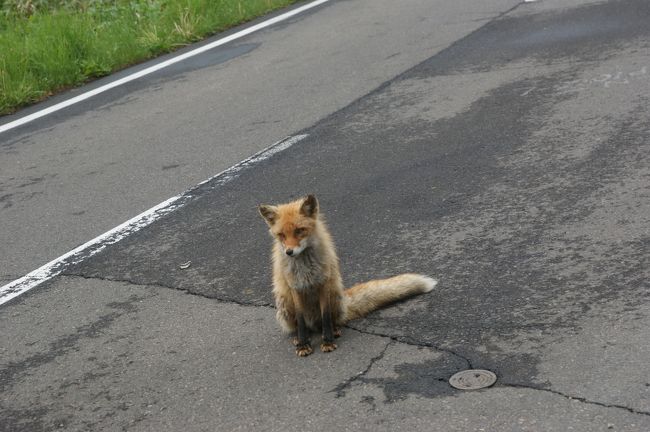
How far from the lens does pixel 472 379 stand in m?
4.68

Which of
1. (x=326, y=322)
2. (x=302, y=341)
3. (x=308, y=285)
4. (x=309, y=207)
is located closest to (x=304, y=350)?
(x=302, y=341)

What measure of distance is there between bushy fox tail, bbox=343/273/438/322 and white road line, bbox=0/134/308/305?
2.58 m

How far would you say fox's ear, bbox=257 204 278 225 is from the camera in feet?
17.9

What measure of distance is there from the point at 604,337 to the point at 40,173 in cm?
658

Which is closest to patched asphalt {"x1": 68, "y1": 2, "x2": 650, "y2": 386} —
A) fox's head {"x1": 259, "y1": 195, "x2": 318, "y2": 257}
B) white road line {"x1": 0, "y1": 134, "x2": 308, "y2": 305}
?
white road line {"x1": 0, "y1": 134, "x2": 308, "y2": 305}

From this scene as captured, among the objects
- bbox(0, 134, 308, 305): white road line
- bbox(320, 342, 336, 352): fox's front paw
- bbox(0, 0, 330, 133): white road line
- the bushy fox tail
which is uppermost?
bbox(0, 0, 330, 133): white road line

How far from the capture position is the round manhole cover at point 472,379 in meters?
4.61

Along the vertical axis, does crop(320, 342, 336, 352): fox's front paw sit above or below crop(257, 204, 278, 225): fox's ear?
below

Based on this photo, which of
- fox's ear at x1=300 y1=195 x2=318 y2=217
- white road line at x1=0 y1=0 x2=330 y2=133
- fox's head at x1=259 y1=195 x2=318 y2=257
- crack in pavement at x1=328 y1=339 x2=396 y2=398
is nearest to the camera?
crack in pavement at x1=328 y1=339 x2=396 y2=398

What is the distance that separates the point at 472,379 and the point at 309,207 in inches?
57.8

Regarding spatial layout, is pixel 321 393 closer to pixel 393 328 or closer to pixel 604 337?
pixel 393 328

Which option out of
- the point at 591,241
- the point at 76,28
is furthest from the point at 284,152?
the point at 76,28

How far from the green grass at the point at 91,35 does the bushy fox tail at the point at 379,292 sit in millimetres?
8107

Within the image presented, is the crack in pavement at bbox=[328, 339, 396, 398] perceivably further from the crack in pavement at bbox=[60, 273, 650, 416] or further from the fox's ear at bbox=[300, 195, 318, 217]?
the fox's ear at bbox=[300, 195, 318, 217]
